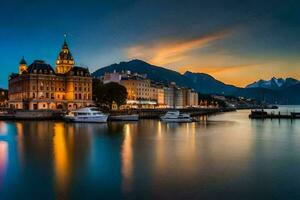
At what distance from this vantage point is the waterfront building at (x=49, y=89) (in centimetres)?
10925

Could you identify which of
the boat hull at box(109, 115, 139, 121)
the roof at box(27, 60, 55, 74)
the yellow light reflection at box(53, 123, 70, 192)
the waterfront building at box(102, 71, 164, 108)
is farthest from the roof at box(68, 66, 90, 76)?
the yellow light reflection at box(53, 123, 70, 192)

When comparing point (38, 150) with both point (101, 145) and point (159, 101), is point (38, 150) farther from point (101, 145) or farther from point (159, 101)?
point (159, 101)

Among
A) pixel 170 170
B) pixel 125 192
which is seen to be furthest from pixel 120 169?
pixel 125 192

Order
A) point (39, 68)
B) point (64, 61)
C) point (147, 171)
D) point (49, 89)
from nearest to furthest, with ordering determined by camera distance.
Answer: point (147, 171), point (39, 68), point (49, 89), point (64, 61)

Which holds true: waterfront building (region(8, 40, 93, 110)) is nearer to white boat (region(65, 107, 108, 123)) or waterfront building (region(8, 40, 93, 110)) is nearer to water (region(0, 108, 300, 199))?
white boat (region(65, 107, 108, 123))

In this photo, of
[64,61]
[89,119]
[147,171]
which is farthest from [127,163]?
[64,61]

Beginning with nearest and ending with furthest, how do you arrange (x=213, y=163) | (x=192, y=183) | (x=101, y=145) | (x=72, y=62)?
(x=192, y=183) < (x=213, y=163) < (x=101, y=145) < (x=72, y=62)

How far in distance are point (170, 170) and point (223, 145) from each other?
17474 millimetres

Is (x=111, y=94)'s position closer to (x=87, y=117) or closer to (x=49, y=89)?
(x=49, y=89)

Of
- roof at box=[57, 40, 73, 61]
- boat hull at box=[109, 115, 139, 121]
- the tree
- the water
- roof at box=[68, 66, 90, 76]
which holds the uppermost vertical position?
roof at box=[57, 40, 73, 61]

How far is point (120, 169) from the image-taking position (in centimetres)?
2769

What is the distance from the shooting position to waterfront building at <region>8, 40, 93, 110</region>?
358 ft

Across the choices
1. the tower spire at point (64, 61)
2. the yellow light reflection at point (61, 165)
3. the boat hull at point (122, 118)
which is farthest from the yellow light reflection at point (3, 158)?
the tower spire at point (64, 61)

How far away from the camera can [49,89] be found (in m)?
113
